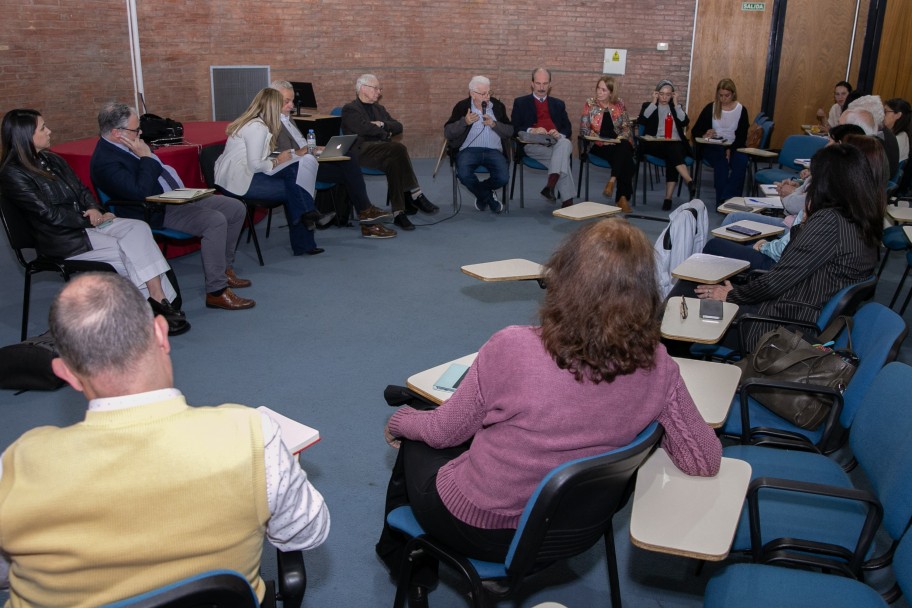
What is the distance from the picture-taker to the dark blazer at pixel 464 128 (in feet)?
24.7

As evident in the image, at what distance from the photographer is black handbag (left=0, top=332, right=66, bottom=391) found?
3.80m

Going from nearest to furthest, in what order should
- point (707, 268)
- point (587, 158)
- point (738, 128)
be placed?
1. point (707, 268)
2. point (587, 158)
3. point (738, 128)

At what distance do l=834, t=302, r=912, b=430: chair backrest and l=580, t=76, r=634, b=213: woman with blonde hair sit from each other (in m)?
5.27

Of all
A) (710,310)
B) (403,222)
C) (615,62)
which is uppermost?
(615,62)

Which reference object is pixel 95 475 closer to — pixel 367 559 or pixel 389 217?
pixel 367 559

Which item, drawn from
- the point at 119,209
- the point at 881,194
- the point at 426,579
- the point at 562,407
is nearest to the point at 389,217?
the point at 119,209

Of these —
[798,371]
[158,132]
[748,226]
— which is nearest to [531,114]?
[158,132]

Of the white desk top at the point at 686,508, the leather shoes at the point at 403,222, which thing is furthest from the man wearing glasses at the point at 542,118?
the white desk top at the point at 686,508

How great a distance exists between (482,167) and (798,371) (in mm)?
5291

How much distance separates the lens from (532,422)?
5.73ft

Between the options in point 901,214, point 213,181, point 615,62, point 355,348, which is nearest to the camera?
point 355,348

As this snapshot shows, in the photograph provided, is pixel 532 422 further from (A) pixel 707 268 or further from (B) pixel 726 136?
(B) pixel 726 136

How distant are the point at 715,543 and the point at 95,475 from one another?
4.11ft

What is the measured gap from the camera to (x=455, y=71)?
10711mm
